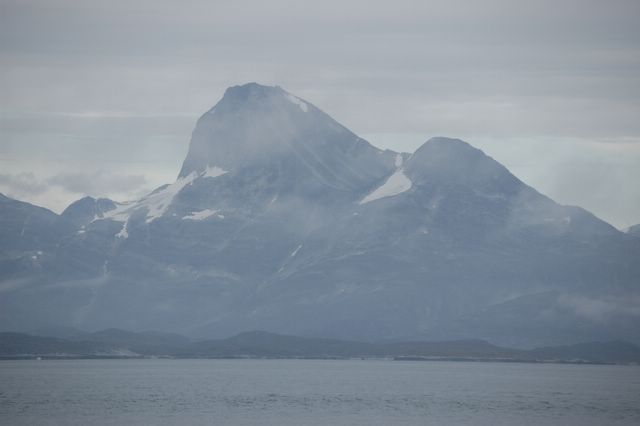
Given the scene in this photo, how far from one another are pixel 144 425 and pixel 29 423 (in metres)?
17.9

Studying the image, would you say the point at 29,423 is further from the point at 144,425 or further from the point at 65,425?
the point at 144,425

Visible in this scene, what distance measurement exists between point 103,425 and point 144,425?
251 inches

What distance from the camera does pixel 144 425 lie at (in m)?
200

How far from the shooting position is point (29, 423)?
19825cm

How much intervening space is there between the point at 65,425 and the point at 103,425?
5.86m

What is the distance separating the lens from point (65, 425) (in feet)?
648

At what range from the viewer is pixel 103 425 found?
198875 millimetres

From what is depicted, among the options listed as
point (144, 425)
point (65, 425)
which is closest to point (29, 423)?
point (65, 425)

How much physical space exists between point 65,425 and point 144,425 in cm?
1222

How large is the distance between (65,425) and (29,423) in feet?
19.1
